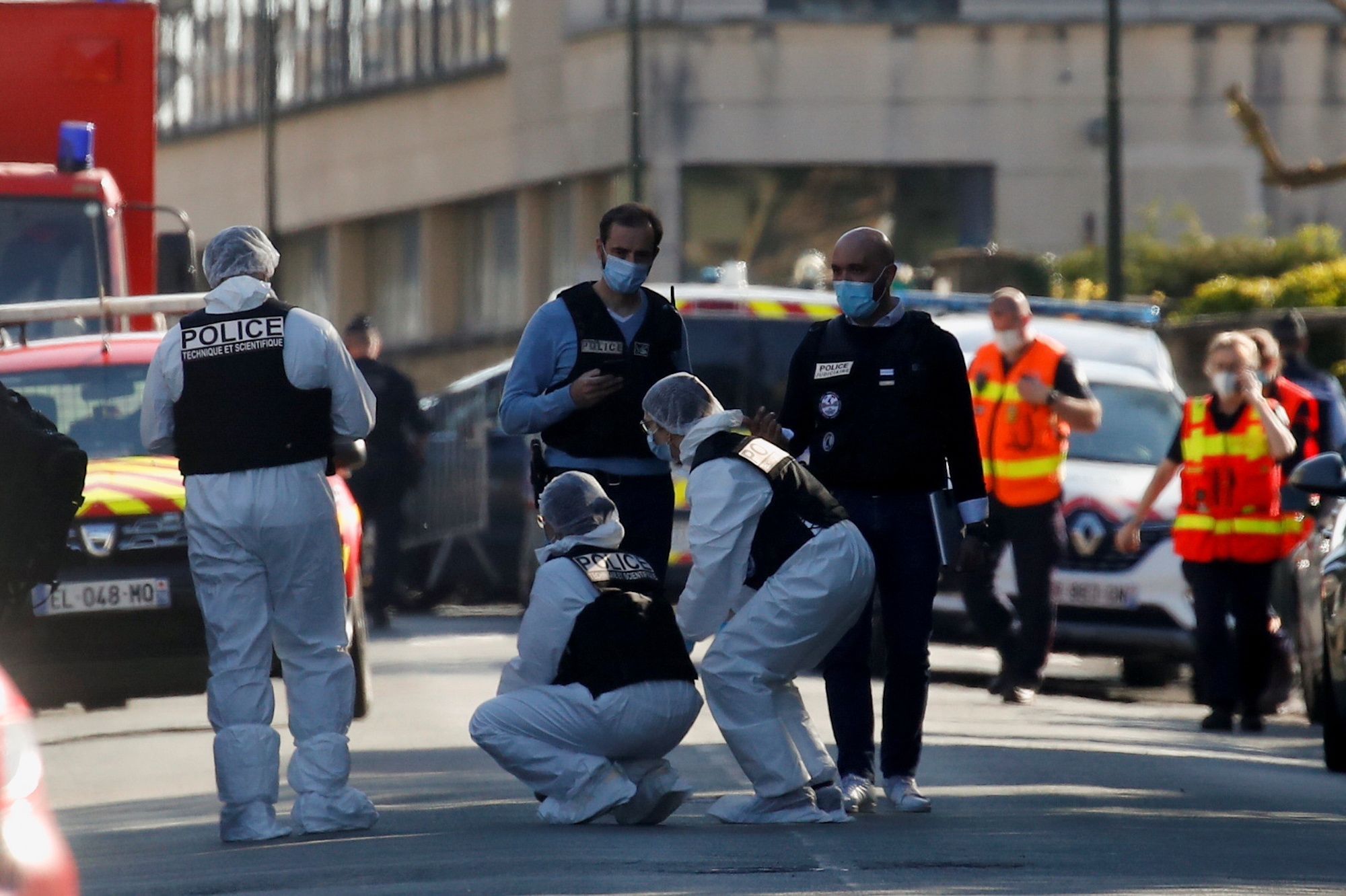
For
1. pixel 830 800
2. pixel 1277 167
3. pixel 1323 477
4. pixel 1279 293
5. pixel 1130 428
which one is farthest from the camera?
pixel 1279 293

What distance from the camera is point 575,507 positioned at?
9258 mm

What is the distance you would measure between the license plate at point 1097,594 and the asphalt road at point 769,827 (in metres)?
1.36

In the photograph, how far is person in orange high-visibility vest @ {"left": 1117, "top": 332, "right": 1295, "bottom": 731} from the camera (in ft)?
46.3

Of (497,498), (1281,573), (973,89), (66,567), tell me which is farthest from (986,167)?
(66,567)

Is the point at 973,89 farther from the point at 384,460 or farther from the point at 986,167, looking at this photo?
the point at 384,460

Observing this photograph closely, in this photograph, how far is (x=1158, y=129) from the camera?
4606cm

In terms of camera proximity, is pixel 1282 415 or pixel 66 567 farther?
pixel 1282 415

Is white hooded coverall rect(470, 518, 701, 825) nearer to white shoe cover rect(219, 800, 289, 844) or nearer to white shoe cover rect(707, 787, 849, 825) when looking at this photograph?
white shoe cover rect(707, 787, 849, 825)

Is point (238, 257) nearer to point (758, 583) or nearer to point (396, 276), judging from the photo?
point (758, 583)

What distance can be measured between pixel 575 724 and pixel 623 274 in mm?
1538

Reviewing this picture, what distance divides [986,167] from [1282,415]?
104ft

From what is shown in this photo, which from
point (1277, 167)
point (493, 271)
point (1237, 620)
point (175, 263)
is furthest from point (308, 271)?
point (1237, 620)

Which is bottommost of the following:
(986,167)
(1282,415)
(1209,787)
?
(1209,787)

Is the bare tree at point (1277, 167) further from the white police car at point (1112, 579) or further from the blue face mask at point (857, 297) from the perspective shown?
the blue face mask at point (857, 297)
